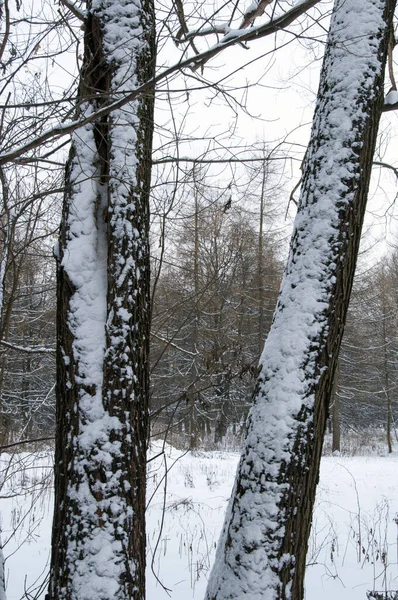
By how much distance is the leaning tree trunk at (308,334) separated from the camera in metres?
2.09

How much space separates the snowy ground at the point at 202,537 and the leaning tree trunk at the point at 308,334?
1.62 ft

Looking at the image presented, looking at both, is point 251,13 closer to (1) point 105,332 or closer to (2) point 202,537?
(1) point 105,332

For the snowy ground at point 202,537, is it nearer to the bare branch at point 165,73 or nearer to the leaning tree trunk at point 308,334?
the leaning tree trunk at point 308,334

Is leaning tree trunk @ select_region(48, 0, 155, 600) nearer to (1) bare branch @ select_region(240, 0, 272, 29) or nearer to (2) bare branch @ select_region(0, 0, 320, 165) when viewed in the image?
(2) bare branch @ select_region(0, 0, 320, 165)

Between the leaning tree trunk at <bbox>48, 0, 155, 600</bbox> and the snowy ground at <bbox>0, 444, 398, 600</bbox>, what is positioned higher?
the leaning tree trunk at <bbox>48, 0, 155, 600</bbox>

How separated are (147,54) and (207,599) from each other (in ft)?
8.70

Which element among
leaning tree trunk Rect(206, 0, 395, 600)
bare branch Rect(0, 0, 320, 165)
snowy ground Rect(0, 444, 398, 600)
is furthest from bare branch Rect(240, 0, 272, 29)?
snowy ground Rect(0, 444, 398, 600)

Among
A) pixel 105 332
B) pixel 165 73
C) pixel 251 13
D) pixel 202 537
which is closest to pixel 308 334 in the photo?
pixel 105 332

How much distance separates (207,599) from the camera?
2232 millimetres

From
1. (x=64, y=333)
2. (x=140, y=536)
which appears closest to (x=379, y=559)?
(x=140, y=536)

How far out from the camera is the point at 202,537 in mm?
5277

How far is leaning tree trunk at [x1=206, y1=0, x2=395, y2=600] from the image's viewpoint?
2.09 meters

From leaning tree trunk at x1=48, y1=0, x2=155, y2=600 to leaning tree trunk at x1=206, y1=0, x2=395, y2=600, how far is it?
0.49m

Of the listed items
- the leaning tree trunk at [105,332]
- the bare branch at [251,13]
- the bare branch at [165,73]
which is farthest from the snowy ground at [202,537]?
the bare branch at [251,13]
